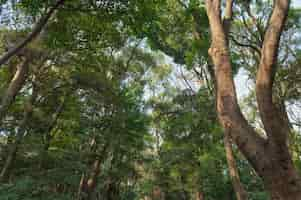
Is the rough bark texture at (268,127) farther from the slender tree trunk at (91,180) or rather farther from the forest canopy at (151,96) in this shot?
the slender tree trunk at (91,180)

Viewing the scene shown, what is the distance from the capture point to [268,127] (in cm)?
200

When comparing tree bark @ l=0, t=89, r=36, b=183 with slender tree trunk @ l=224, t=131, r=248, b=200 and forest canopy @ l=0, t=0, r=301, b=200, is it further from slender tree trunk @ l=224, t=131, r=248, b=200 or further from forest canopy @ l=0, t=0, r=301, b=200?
slender tree trunk @ l=224, t=131, r=248, b=200

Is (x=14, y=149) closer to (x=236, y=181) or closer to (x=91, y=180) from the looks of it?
(x=91, y=180)

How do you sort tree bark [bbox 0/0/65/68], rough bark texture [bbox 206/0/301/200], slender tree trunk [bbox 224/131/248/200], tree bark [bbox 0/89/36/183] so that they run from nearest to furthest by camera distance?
rough bark texture [bbox 206/0/301/200] < tree bark [bbox 0/0/65/68] < slender tree trunk [bbox 224/131/248/200] < tree bark [bbox 0/89/36/183]

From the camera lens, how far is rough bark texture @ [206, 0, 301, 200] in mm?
1867

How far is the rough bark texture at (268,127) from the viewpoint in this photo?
6.13 ft

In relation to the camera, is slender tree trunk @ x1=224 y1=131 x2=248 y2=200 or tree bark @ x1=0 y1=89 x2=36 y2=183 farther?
tree bark @ x1=0 y1=89 x2=36 y2=183

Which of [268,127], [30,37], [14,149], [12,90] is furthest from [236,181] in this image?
[12,90]

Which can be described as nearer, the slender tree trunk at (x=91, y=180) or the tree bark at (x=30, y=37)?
the tree bark at (x=30, y=37)

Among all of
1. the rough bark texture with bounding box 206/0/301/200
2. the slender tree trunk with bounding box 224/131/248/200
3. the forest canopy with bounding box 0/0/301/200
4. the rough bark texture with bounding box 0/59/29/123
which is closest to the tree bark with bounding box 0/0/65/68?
the forest canopy with bounding box 0/0/301/200

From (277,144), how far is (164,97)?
48.8 feet

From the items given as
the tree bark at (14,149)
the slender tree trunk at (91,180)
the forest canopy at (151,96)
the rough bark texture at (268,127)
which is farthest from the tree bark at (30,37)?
the slender tree trunk at (91,180)

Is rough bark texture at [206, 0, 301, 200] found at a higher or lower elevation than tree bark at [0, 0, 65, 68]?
lower

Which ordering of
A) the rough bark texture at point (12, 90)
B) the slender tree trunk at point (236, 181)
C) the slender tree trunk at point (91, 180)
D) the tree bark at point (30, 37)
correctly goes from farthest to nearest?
the slender tree trunk at point (91, 180) < the rough bark texture at point (12, 90) < the slender tree trunk at point (236, 181) < the tree bark at point (30, 37)
